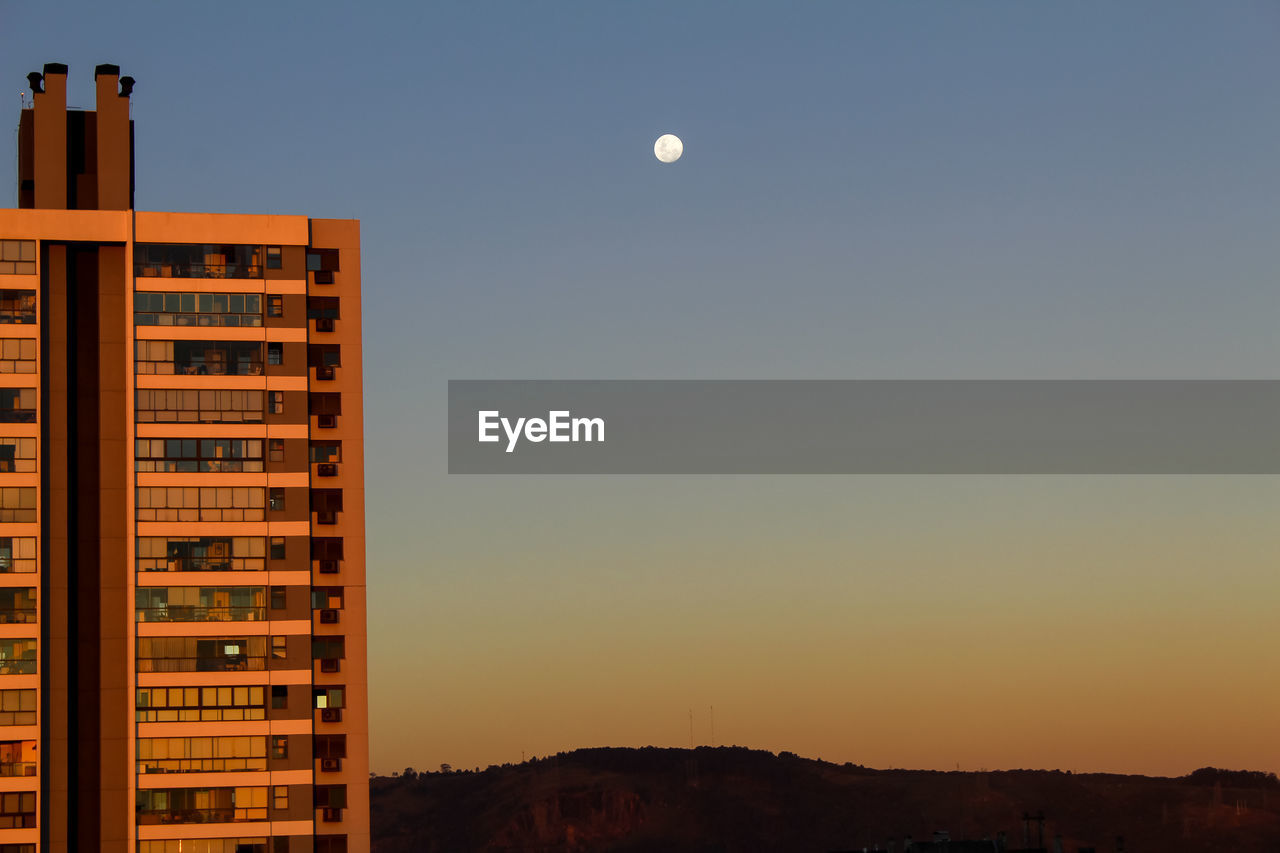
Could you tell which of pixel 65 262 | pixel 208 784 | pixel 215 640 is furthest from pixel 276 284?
pixel 208 784

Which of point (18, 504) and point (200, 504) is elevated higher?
point (200, 504)

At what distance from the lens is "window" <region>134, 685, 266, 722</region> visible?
126 m

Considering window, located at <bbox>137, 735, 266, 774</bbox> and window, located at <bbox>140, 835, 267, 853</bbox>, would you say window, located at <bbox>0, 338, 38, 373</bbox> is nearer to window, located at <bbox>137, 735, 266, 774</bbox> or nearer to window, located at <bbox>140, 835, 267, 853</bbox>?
window, located at <bbox>137, 735, 266, 774</bbox>

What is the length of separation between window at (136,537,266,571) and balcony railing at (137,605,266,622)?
8.68 feet

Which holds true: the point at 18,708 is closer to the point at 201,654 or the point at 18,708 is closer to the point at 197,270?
the point at 201,654

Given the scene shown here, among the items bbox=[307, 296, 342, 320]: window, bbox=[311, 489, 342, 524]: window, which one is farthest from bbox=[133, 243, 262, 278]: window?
bbox=[311, 489, 342, 524]: window

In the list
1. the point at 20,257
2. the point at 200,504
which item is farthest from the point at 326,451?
the point at 20,257

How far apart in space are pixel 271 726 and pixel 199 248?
1308 inches

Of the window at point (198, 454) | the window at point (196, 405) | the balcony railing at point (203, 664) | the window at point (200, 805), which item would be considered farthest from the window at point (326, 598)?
the window at point (196, 405)

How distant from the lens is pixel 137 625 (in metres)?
126

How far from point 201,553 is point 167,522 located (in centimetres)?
310

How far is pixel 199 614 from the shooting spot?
12694 centimetres

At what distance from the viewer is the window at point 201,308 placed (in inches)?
5064

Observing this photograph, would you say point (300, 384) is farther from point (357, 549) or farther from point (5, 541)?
point (5, 541)
